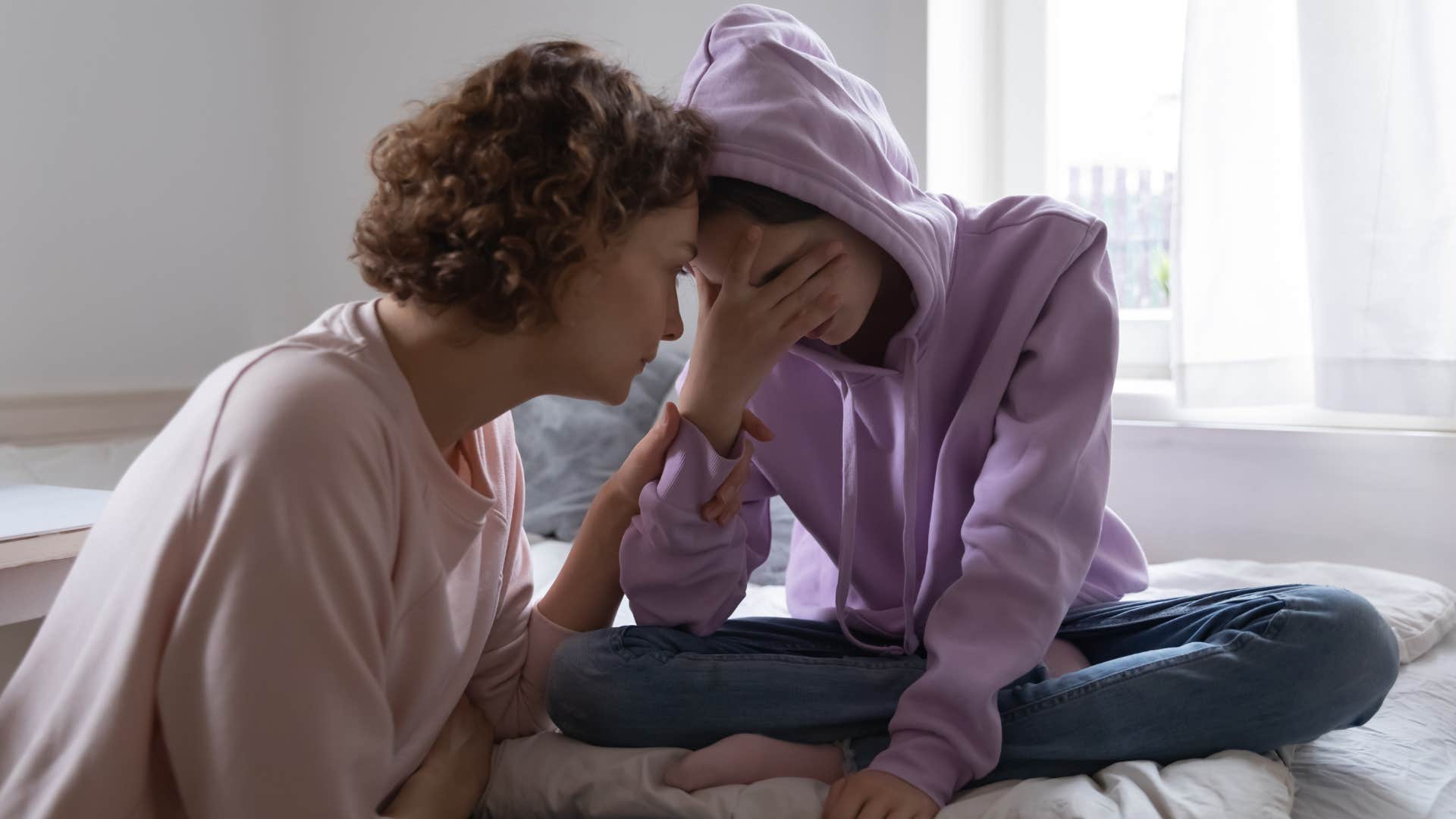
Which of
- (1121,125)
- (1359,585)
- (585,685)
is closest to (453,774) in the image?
(585,685)

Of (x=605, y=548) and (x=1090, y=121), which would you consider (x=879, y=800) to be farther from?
(x=1090, y=121)

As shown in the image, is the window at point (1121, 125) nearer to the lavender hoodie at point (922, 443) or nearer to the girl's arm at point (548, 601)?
the lavender hoodie at point (922, 443)

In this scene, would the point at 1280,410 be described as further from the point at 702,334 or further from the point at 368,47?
the point at 368,47

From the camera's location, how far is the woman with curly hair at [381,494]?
0.67 meters

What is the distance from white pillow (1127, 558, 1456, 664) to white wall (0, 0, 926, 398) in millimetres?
800

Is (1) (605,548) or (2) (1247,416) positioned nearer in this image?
(1) (605,548)

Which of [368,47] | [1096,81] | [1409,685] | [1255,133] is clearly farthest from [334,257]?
[1409,685]

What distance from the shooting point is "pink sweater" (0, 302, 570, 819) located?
2.18ft

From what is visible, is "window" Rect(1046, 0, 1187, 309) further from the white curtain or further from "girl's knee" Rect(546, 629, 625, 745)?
"girl's knee" Rect(546, 629, 625, 745)

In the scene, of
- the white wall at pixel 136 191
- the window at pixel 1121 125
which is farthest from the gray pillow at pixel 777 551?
the white wall at pixel 136 191

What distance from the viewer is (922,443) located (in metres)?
1.08

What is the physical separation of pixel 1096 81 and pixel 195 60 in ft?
5.45

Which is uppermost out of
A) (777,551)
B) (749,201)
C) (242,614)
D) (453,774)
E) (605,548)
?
(749,201)

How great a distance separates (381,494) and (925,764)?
17.0 inches
